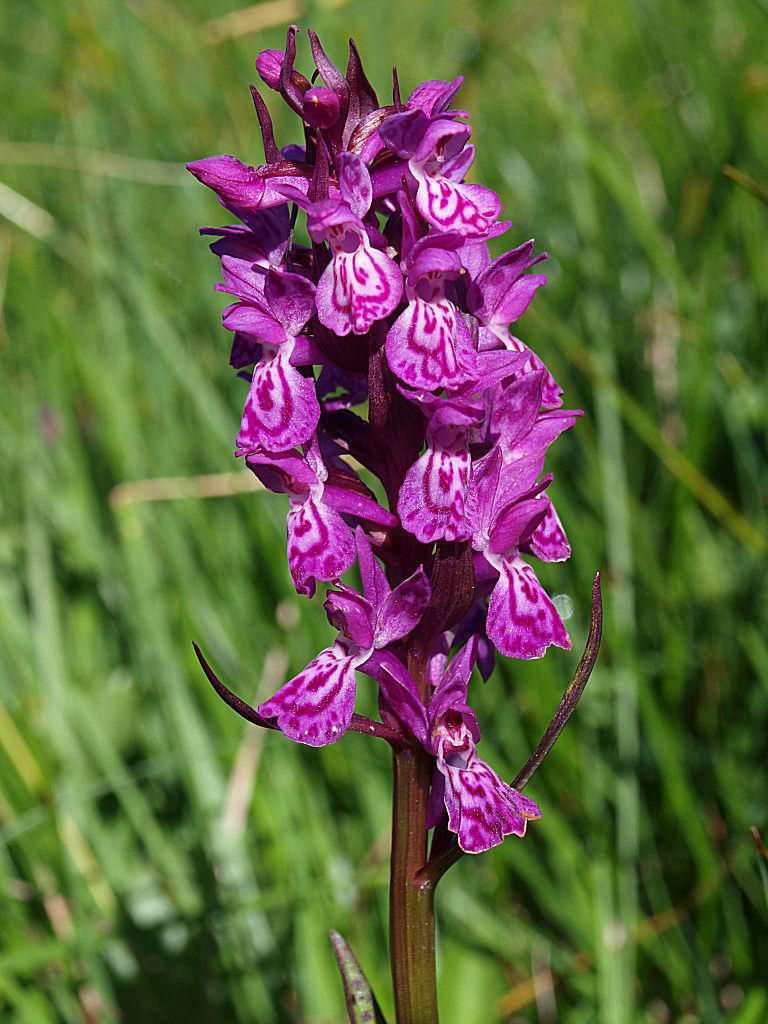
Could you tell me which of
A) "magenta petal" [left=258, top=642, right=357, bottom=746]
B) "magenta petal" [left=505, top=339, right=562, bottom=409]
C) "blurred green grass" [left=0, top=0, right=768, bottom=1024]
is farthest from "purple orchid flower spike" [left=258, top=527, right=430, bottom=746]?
"blurred green grass" [left=0, top=0, right=768, bottom=1024]

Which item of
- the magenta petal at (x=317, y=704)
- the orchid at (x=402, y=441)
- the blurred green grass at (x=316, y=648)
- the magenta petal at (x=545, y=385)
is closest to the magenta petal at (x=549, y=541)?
the orchid at (x=402, y=441)

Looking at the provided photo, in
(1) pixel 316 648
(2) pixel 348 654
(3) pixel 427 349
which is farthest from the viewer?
(1) pixel 316 648

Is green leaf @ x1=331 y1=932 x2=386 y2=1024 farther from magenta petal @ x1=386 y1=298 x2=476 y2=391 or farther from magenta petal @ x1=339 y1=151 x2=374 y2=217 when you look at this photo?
magenta petal @ x1=339 y1=151 x2=374 y2=217

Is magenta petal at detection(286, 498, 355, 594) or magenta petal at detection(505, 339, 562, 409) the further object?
magenta petal at detection(505, 339, 562, 409)

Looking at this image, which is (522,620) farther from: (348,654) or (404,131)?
(404,131)

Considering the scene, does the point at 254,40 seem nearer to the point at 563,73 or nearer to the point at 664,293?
the point at 563,73

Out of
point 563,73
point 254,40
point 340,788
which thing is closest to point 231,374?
point 340,788

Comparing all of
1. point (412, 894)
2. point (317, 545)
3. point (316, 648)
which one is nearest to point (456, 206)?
point (317, 545)
